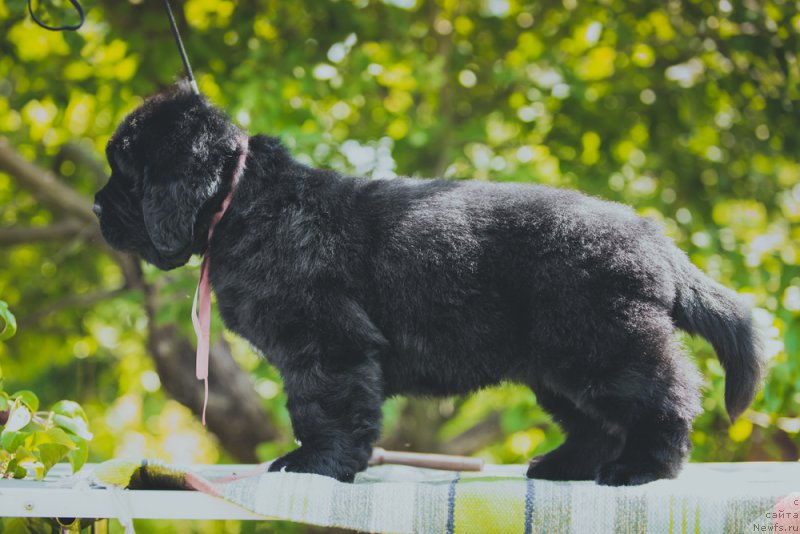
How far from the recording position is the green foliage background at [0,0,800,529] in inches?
167

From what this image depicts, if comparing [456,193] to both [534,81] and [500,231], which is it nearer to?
[500,231]

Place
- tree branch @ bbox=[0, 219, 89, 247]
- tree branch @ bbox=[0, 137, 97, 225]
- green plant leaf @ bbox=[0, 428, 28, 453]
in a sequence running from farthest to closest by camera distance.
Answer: tree branch @ bbox=[0, 219, 89, 247]
tree branch @ bbox=[0, 137, 97, 225]
green plant leaf @ bbox=[0, 428, 28, 453]

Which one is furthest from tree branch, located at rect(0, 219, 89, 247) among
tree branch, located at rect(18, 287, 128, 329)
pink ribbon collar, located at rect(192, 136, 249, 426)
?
pink ribbon collar, located at rect(192, 136, 249, 426)

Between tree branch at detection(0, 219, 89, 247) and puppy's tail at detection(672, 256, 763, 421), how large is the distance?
12.5 feet

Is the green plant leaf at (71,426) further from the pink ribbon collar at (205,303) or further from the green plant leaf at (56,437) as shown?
the pink ribbon collar at (205,303)

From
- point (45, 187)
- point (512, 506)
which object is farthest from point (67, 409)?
point (45, 187)

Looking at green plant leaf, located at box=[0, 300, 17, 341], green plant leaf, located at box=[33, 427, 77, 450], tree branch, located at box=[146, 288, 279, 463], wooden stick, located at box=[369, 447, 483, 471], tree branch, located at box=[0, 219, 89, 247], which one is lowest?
tree branch, located at box=[146, 288, 279, 463]

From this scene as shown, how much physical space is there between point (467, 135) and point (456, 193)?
201 centimetres

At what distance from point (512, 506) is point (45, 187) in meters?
4.02

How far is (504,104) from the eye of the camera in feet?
17.2

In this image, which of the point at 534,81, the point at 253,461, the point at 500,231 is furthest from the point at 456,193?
the point at 253,461

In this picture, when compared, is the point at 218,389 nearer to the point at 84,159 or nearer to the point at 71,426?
the point at 84,159

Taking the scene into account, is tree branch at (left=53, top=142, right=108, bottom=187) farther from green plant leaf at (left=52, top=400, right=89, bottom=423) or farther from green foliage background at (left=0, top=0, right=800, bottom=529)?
green plant leaf at (left=52, top=400, right=89, bottom=423)

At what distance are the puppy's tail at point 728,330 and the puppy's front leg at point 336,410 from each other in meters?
0.99
